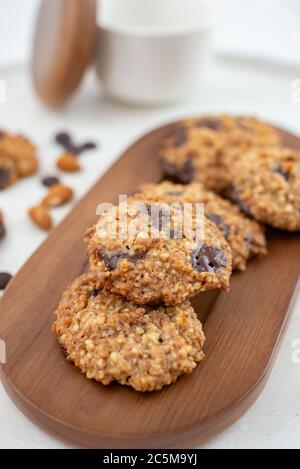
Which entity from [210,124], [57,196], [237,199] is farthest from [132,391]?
[210,124]

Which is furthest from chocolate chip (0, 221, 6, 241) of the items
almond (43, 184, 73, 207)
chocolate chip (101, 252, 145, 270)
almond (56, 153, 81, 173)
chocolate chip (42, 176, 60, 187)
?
chocolate chip (101, 252, 145, 270)

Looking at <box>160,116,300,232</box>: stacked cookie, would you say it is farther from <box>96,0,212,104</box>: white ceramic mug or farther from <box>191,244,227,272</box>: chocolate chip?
<box>96,0,212,104</box>: white ceramic mug

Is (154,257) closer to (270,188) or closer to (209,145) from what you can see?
(270,188)

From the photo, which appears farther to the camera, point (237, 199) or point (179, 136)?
point (179, 136)

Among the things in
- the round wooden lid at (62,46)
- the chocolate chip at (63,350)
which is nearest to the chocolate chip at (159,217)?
the chocolate chip at (63,350)

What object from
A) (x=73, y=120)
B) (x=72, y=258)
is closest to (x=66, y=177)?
(x=73, y=120)

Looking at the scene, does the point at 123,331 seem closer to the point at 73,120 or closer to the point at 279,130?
the point at 279,130
